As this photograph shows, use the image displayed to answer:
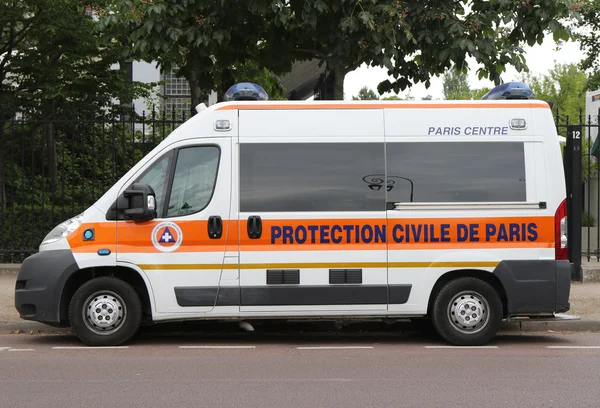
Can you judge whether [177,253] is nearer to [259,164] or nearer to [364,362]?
[259,164]

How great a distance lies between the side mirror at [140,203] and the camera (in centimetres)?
907

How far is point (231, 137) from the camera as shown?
9.30m

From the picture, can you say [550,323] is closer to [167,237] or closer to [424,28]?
[424,28]

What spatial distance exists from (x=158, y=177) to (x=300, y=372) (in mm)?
2765

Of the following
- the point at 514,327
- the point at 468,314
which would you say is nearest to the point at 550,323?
the point at 514,327

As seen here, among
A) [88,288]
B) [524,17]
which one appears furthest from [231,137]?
[524,17]

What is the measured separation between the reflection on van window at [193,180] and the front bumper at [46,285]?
1.19m

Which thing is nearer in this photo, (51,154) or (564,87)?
(51,154)

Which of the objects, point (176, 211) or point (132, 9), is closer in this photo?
point (176, 211)

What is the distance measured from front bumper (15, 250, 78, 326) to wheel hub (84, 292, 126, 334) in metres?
0.34

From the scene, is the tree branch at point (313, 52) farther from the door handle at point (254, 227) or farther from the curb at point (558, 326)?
the curb at point (558, 326)

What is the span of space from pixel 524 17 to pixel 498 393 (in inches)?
248

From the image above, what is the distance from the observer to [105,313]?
9.25 m

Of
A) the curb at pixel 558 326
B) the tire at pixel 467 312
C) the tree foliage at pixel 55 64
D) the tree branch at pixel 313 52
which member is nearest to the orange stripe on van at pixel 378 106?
the tire at pixel 467 312
